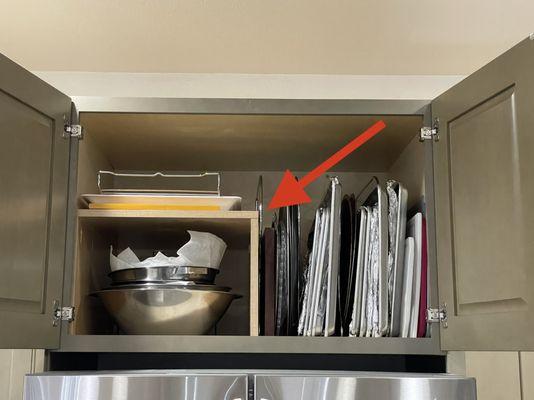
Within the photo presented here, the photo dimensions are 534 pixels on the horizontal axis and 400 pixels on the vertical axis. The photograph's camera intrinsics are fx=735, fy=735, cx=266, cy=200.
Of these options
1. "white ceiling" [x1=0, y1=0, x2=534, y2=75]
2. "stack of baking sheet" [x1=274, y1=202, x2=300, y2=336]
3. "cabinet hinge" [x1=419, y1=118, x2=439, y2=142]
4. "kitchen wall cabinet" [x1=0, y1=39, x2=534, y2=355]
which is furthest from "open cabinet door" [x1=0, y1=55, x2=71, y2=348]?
"cabinet hinge" [x1=419, y1=118, x2=439, y2=142]

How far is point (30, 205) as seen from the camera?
142 centimetres

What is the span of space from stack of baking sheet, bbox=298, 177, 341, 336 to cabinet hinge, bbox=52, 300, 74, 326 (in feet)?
1.57

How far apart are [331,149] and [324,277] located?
1.28 ft

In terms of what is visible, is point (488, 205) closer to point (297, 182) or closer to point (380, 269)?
point (380, 269)

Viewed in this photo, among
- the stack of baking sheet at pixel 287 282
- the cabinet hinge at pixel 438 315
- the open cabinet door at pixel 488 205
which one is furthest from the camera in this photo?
the stack of baking sheet at pixel 287 282

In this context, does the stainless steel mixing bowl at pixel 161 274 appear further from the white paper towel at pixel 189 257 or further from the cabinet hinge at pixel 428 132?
the cabinet hinge at pixel 428 132

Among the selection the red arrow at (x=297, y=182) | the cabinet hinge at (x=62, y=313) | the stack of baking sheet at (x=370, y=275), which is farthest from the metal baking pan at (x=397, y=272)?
the cabinet hinge at (x=62, y=313)

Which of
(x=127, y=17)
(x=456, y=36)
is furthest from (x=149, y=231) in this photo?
(x=456, y=36)

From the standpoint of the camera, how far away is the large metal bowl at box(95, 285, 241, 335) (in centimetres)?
156

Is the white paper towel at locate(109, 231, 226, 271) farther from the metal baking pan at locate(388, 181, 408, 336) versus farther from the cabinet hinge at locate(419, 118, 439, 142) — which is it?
the cabinet hinge at locate(419, 118, 439, 142)

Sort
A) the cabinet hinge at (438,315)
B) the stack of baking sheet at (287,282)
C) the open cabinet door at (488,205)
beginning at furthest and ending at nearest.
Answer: the stack of baking sheet at (287,282) → the cabinet hinge at (438,315) → the open cabinet door at (488,205)

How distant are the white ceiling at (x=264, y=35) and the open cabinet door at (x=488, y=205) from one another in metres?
0.32

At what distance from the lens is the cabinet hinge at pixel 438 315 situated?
1501 millimetres

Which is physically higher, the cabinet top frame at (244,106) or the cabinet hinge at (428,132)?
the cabinet top frame at (244,106)
